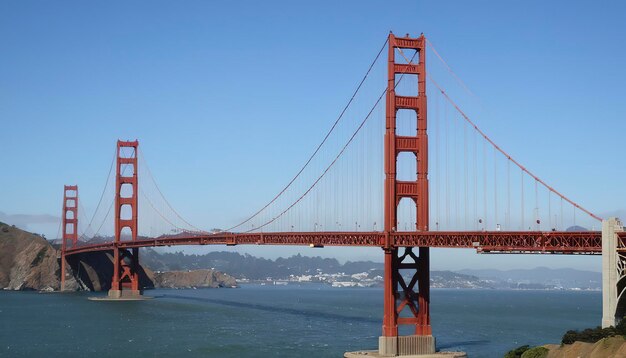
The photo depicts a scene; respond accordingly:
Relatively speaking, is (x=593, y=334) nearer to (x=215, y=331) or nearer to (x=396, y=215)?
(x=396, y=215)

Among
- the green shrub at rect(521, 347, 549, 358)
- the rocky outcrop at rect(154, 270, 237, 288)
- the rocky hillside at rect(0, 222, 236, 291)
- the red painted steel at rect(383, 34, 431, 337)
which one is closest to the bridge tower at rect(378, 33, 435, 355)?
the red painted steel at rect(383, 34, 431, 337)

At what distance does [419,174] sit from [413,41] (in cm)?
784

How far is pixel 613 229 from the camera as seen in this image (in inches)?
1362

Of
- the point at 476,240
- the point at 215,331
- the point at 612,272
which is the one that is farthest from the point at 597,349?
the point at 215,331

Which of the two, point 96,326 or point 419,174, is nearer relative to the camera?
point 419,174

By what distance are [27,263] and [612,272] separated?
12159 centimetres

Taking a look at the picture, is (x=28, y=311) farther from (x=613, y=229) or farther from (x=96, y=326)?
(x=613, y=229)

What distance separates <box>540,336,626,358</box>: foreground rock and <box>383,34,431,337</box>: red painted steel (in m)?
13.6

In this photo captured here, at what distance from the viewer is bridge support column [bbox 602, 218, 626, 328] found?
34.3 m

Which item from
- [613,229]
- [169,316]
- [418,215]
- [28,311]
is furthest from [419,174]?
[28,311]

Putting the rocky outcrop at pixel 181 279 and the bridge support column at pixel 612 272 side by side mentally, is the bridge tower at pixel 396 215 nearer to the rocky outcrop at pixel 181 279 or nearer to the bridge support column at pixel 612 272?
the bridge support column at pixel 612 272

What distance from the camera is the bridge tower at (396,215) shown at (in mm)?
48156

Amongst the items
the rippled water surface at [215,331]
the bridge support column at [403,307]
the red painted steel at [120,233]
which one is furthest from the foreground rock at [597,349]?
the red painted steel at [120,233]

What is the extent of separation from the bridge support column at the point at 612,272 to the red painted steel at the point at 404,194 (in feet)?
48.8
